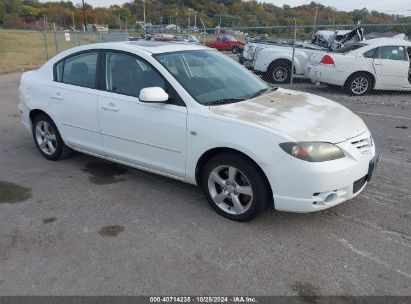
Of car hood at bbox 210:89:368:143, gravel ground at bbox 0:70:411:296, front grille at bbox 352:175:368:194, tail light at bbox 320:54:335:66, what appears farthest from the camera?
tail light at bbox 320:54:335:66

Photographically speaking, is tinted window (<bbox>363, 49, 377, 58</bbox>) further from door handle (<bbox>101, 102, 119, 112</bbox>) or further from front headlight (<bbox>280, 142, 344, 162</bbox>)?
door handle (<bbox>101, 102, 119, 112</bbox>)

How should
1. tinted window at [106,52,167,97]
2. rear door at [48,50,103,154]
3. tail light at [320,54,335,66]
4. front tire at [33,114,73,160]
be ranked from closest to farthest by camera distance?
1. tinted window at [106,52,167,97]
2. rear door at [48,50,103,154]
3. front tire at [33,114,73,160]
4. tail light at [320,54,335,66]

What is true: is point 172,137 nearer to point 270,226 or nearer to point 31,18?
point 270,226

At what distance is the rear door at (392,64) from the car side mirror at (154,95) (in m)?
8.21

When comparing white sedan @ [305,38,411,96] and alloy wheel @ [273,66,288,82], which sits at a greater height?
white sedan @ [305,38,411,96]

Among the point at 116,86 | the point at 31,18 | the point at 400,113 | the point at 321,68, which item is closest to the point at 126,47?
the point at 116,86

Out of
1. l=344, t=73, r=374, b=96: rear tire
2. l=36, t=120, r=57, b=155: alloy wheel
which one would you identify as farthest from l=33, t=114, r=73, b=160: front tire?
l=344, t=73, r=374, b=96: rear tire

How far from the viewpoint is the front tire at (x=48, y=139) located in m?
5.11

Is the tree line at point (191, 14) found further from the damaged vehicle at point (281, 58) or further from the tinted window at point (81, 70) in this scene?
the tinted window at point (81, 70)

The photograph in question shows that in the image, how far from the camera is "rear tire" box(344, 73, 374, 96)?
1029 cm

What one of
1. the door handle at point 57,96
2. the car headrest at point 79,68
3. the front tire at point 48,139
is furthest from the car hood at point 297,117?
the front tire at point 48,139

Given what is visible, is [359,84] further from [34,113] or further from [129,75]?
[34,113]

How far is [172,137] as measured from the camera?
149 inches

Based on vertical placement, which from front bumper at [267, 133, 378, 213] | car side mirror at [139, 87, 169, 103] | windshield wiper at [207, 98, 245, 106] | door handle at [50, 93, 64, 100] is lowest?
front bumper at [267, 133, 378, 213]
